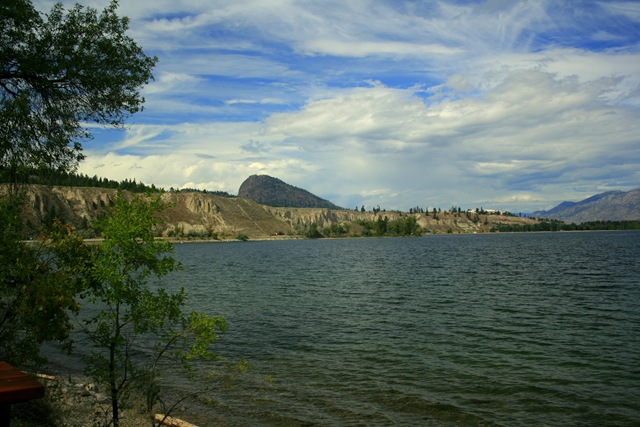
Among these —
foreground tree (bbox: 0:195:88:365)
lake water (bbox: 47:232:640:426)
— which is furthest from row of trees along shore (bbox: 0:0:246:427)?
lake water (bbox: 47:232:640:426)

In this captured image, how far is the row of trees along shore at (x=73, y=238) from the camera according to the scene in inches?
432

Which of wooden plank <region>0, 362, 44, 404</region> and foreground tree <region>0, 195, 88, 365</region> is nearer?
wooden plank <region>0, 362, 44, 404</region>

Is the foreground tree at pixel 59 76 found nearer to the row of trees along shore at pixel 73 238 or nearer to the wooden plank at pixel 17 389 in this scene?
the row of trees along shore at pixel 73 238

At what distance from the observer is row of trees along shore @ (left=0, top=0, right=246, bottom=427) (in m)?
11.0

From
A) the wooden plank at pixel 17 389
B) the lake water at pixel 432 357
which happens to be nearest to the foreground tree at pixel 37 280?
the lake water at pixel 432 357

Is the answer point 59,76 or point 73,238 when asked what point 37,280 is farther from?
point 59,76

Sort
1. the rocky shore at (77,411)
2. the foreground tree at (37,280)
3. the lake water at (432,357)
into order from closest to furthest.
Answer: the foreground tree at (37,280)
the rocky shore at (77,411)
the lake water at (432,357)

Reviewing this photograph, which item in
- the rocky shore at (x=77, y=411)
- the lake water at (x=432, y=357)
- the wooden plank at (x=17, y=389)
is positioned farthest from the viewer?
the lake water at (x=432, y=357)

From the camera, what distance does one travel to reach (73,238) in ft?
40.5

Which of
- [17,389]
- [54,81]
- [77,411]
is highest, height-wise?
[54,81]

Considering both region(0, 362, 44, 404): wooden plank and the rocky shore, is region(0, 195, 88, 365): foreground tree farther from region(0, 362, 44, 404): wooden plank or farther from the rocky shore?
region(0, 362, 44, 404): wooden plank

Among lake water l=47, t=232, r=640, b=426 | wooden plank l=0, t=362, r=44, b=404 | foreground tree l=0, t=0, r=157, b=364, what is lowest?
lake water l=47, t=232, r=640, b=426

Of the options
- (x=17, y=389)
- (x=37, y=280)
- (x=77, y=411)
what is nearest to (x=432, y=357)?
(x=77, y=411)

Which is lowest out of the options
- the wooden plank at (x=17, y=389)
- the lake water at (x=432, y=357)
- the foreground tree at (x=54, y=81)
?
the lake water at (x=432, y=357)
